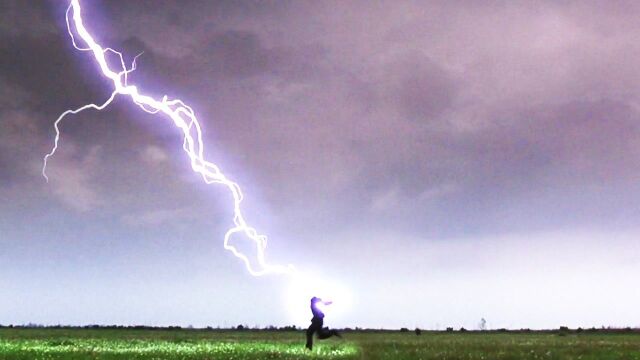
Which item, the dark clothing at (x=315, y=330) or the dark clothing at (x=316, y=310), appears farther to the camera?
the dark clothing at (x=315, y=330)

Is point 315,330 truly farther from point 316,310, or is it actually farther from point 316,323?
point 316,310

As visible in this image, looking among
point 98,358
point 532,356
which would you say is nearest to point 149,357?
point 98,358

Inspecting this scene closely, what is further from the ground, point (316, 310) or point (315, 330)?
point (316, 310)

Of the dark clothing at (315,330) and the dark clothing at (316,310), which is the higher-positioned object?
the dark clothing at (316,310)

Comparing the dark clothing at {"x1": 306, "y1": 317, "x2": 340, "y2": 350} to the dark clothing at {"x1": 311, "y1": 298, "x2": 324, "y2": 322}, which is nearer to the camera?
the dark clothing at {"x1": 311, "y1": 298, "x2": 324, "y2": 322}

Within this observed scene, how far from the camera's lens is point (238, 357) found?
1210 inches

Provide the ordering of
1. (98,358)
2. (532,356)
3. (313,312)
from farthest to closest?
(313,312) → (532,356) → (98,358)

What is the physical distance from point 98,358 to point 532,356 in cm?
1819

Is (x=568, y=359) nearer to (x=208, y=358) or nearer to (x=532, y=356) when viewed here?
(x=532, y=356)

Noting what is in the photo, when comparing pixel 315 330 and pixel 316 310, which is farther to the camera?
pixel 315 330

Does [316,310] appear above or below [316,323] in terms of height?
above

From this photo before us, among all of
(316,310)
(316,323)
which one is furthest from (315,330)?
(316,310)

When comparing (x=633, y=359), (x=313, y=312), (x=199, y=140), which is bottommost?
(x=633, y=359)

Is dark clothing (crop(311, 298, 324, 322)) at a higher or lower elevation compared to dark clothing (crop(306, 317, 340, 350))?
higher
